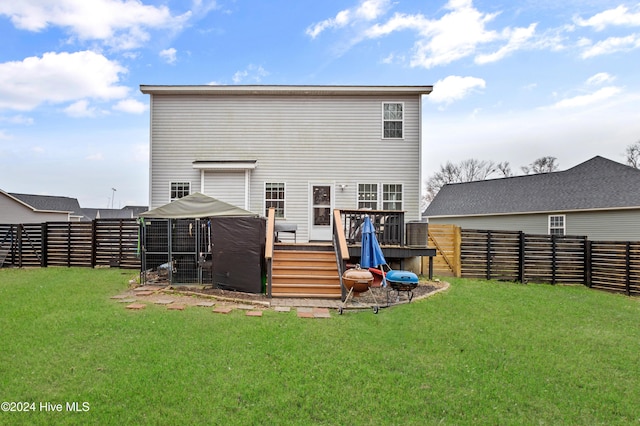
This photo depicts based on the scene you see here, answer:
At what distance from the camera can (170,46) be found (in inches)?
546

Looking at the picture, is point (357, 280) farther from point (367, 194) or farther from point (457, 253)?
point (367, 194)

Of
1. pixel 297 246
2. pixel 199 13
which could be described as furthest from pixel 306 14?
pixel 297 246

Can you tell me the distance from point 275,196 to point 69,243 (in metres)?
7.83

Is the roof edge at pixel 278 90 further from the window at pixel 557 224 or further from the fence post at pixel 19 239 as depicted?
the window at pixel 557 224

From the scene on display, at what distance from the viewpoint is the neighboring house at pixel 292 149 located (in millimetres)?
12898

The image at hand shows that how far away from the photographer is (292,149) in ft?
42.9

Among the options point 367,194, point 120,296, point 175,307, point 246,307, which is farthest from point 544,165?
point 120,296

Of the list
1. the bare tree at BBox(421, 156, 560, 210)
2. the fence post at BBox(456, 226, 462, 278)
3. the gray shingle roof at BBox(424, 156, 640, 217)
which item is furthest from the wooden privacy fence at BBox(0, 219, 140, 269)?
the bare tree at BBox(421, 156, 560, 210)

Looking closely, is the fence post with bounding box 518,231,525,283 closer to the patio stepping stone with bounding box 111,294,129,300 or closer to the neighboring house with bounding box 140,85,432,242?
the neighboring house with bounding box 140,85,432,242

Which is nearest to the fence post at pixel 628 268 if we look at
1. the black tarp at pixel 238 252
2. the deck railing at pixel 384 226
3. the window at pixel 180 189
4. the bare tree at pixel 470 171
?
the deck railing at pixel 384 226

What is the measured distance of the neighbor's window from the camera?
12.9 metres

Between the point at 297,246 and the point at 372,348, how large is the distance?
5.20m

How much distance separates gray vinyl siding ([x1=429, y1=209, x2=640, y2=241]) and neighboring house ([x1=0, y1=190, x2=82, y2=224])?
36.7m

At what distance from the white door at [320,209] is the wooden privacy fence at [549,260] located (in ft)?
15.9
